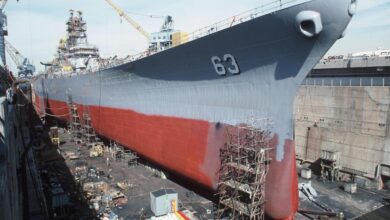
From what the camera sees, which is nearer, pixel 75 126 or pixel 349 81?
pixel 349 81

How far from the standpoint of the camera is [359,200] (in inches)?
531

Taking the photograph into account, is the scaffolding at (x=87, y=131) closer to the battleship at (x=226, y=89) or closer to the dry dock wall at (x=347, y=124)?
the battleship at (x=226, y=89)

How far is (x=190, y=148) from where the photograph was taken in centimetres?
1241

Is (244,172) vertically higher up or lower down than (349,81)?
lower down

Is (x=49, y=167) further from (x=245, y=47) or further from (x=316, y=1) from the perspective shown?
(x=316, y=1)

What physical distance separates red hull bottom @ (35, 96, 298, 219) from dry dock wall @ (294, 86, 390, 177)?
307 inches

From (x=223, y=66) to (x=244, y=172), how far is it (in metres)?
3.74

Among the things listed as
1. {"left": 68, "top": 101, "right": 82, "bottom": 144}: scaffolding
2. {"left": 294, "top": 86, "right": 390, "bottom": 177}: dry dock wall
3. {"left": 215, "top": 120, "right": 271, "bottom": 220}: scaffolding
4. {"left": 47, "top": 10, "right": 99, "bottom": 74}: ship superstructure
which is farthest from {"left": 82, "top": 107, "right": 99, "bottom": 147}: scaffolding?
{"left": 294, "top": 86, "right": 390, "bottom": 177}: dry dock wall

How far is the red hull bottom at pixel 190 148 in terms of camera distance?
9.53 m

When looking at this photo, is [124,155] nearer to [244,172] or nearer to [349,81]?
[244,172]

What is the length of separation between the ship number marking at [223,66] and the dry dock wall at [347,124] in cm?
907

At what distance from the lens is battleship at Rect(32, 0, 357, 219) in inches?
340

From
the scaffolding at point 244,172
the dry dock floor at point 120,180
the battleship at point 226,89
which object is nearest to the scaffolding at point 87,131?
the dry dock floor at point 120,180

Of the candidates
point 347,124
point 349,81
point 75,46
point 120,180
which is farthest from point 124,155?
point 75,46
